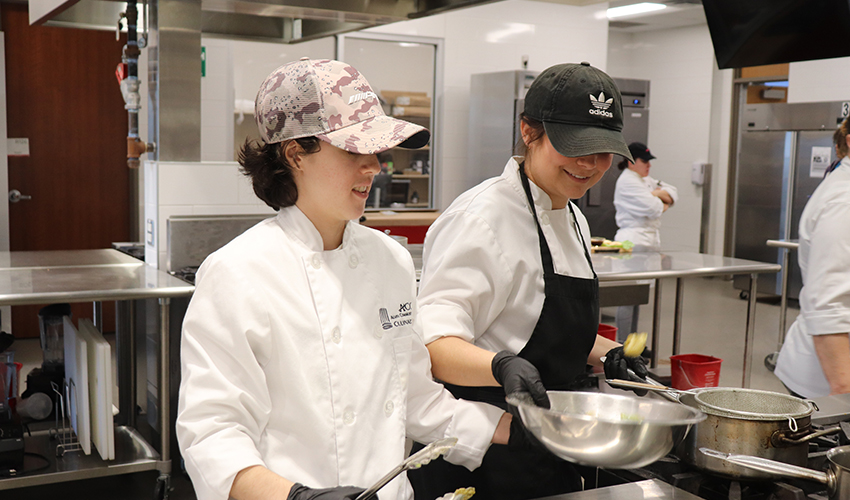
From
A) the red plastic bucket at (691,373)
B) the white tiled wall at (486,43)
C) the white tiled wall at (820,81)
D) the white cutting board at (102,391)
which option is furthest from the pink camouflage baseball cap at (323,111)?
the white tiled wall at (820,81)

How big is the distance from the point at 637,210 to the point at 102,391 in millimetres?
4306

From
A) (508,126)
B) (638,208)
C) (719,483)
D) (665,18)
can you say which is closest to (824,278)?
(719,483)

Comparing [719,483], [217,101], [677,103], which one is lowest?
[719,483]

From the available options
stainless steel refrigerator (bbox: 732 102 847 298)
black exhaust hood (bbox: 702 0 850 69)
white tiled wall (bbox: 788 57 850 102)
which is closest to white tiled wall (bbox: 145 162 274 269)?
black exhaust hood (bbox: 702 0 850 69)

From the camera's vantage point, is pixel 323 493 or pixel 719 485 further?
pixel 719 485

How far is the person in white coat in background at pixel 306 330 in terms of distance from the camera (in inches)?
42.6

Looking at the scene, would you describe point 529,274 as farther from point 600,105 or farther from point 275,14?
point 275,14

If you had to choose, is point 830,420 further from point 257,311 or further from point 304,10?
point 304,10

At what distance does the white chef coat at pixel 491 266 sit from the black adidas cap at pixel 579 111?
0.52 feet

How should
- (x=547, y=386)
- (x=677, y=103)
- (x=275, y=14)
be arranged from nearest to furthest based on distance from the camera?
1. (x=547, y=386)
2. (x=275, y=14)
3. (x=677, y=103)

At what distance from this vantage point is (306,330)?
1.18 metres

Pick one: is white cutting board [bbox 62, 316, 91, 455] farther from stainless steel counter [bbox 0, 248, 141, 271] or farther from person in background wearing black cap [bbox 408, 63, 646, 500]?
person in background wearing black cap [bbox 408, 63, 646, 500]

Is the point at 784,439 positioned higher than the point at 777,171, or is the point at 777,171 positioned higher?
the point at 777,171

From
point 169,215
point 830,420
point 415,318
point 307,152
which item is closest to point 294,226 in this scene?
point 307,152
